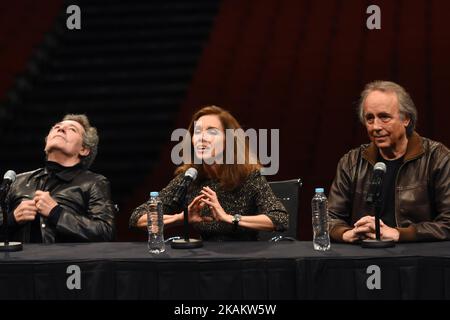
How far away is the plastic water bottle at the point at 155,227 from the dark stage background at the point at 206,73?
2069mm

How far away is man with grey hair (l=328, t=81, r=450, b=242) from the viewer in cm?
242

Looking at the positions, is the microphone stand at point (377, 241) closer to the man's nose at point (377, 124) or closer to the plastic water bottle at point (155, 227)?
the man's nose at point (377, 124)

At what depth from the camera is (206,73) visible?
18.1 feet

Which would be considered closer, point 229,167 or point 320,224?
point 320,224

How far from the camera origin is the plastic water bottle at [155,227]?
7.34ft

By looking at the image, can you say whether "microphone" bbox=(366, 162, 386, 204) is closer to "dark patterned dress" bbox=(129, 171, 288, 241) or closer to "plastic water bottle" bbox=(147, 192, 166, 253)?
"dark patterned dress" bbox=(129, 171, 288, 241)

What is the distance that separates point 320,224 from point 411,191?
0.41 m

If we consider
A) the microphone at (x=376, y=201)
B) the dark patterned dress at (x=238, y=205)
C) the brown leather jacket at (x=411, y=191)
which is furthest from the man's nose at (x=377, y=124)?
the dark patterned dress at (x=238, y=205)

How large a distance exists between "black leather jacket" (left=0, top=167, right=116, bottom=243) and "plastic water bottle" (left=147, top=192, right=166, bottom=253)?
364 mm

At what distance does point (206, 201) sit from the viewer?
2447 millimetres

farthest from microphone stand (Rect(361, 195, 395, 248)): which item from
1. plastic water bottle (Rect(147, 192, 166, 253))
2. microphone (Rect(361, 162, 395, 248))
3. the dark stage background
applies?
the dark stage background

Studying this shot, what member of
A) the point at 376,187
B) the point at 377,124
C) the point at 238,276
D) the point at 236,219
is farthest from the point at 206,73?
the point at 238,276

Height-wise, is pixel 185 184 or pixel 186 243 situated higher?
pixel 185 184

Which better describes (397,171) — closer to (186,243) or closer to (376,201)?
(376,201)
